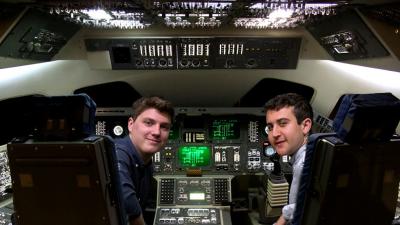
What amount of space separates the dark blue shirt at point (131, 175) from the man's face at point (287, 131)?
83 cm

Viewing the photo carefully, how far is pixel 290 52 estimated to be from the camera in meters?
3.22

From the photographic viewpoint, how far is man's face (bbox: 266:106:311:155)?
88.4 inches

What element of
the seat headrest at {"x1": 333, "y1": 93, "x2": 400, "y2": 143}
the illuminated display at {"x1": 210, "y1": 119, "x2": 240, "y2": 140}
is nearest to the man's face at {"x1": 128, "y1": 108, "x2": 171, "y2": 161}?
the illuminated display at {"x1": 210, "y1": 119, "x2": 240, "y2": 140}

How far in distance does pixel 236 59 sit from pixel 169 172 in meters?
1.15

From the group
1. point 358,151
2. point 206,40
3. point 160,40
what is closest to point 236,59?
point 206,40

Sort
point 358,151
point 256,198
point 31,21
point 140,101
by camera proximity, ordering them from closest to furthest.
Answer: point 358,151
point 31,21
point 140,101
point 256,198

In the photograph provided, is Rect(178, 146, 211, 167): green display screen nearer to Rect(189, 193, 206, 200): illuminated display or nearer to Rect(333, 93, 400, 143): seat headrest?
Rect(189, 193, 206, 200): illuminated display

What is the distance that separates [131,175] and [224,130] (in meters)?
1.39

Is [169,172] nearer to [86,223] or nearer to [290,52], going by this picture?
[290,52]

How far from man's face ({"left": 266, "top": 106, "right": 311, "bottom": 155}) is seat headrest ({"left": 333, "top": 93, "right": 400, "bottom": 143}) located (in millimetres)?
689

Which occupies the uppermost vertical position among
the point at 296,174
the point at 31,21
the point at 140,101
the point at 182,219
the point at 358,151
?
the point at 31,21

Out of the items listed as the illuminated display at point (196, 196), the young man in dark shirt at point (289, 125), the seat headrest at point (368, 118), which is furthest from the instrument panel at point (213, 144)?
the seat headrest at point (368, 118)

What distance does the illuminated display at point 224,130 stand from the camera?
3.50 metres

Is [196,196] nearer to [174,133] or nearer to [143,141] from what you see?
[174,133]
